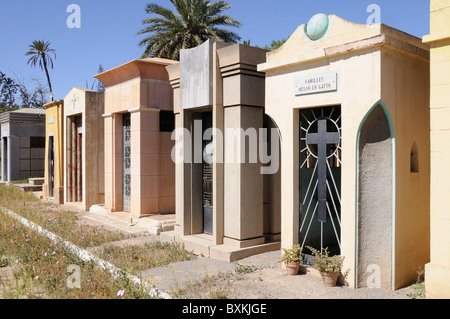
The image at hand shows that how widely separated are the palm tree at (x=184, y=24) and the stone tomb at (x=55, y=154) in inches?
209

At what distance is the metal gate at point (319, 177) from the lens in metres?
5.93

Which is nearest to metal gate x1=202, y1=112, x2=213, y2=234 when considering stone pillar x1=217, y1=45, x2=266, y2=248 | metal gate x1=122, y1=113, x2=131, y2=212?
stone pillar x1=217, y1=45, x2=266, y2=248

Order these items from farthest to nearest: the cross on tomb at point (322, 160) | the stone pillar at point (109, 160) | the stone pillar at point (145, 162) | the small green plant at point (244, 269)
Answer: the stone pillar at point (109, 160) < the stone pillar at point (145, 162) < the small green plant at point (244, 269) < the cross on tomb at point (322, 160)

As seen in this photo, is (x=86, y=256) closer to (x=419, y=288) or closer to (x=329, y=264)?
(x=329, y=264)

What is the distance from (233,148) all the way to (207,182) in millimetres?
1425

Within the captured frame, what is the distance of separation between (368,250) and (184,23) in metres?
15.3

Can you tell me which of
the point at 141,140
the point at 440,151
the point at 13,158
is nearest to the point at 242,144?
the point at 440,151

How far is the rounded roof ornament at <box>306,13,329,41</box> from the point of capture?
225 inches

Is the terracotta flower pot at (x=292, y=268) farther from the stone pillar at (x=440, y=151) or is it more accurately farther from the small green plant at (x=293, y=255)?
the stone pillar at (x=440, y=151)

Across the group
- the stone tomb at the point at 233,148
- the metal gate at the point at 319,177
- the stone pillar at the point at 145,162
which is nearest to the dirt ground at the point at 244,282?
the stone tomb at the point at 233,148

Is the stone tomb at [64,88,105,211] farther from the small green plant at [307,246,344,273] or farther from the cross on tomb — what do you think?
the small green plant at [307,246,344,273]

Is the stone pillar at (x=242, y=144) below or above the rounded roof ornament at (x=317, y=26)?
below
